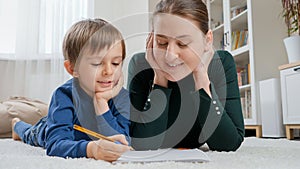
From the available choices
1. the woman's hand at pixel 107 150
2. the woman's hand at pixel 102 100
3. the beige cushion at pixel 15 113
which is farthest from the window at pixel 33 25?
the woman's hand at pixel 107 150

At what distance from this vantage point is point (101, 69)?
2.40ft

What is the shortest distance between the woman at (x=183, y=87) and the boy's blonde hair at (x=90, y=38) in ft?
0.32

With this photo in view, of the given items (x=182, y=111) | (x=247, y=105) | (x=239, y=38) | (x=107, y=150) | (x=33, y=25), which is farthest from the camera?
(x=33, y=25)

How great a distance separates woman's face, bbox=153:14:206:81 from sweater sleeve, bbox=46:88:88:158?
0.83ft

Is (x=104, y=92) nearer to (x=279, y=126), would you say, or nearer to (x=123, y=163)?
(x=123, y=163)

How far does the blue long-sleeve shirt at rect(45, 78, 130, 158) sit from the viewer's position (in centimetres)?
69

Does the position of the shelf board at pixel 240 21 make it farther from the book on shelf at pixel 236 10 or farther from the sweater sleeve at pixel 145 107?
the sweater sleeve at pixel 145 107

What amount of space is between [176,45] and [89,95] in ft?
0.86

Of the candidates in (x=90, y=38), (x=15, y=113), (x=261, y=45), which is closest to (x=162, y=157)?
(x=90, y=38)

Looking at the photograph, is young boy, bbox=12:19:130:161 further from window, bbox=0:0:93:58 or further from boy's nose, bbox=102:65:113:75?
window, bbox=0:0:93:58

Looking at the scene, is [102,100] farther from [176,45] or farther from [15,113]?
[15,113]

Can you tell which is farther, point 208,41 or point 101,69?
point 208,41

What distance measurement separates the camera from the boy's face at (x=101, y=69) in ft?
2.41

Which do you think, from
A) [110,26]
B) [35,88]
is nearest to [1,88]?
[35,88]
